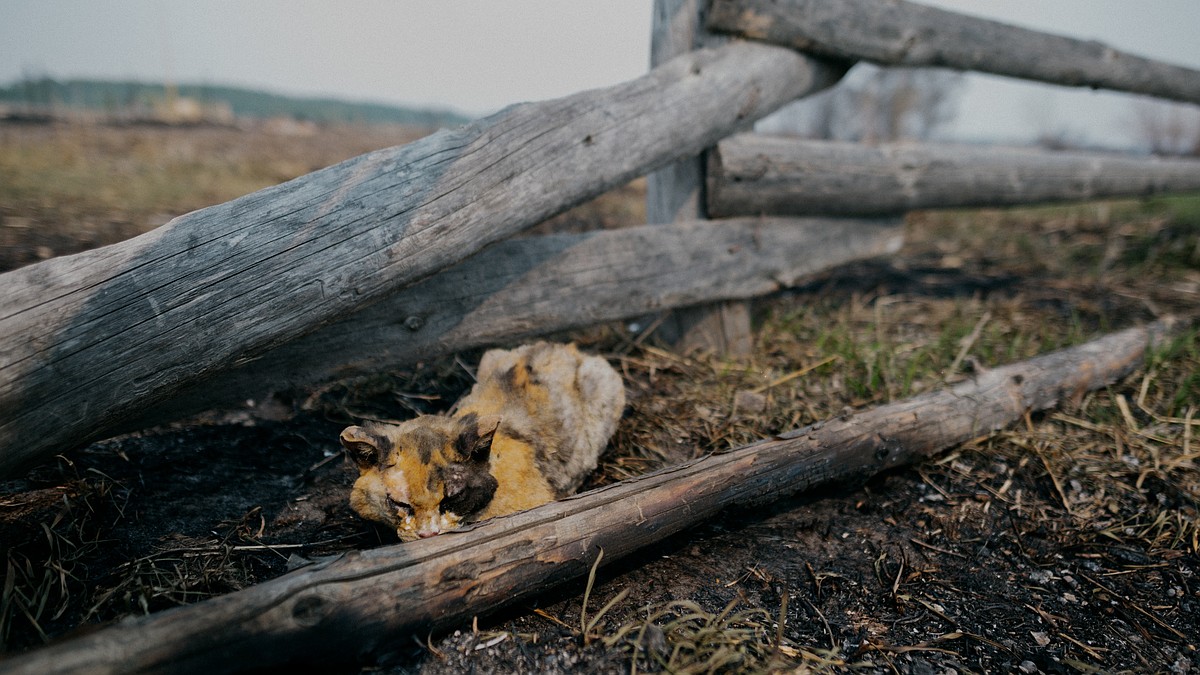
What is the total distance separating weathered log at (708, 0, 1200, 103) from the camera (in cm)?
346

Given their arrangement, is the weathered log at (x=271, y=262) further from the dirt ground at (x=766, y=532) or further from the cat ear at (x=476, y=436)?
the cat ear at (x=476, y=436)

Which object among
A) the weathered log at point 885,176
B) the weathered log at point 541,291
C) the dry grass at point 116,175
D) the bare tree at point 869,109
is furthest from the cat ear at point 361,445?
the bare tree at point 869,109

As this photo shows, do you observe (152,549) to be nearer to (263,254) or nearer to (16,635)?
(16,635)

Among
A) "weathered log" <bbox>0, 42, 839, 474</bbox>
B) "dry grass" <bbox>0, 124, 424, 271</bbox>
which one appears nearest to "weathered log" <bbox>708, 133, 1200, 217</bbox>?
"weathered log" <bbox>0, 42, 839, 474</bbox>

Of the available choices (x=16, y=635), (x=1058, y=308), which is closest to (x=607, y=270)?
(x=16, y=635)

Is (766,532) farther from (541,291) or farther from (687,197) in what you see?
(687,197)

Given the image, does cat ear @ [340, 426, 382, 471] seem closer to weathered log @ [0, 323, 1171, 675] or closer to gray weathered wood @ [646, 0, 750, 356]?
weathered log @ [0, 323, 1171, 675]

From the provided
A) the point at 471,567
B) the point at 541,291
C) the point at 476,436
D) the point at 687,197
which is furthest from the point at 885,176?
the point at 471,567

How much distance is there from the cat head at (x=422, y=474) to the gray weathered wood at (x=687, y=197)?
1963mm

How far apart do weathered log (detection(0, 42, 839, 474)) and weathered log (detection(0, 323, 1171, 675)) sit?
77 cm

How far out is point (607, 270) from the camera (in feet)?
10.9

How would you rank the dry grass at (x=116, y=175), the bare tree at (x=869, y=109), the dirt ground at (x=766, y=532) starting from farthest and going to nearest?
1. the bare tree at (x=869, y=109)
2. the dry grass at (x=116, y=175)
3. the dirt ground at (x=766, y=532)

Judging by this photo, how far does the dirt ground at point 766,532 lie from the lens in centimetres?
192

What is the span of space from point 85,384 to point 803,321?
389 cm
